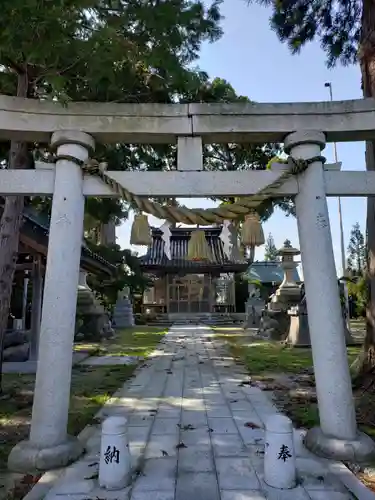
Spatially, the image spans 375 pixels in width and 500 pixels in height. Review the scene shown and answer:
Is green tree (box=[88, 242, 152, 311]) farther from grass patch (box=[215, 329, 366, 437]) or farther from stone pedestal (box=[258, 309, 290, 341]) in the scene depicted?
grass patch (box=[215, 329, 366, 437])

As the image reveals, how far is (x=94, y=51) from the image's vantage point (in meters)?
4.22

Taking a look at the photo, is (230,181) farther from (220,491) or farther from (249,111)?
(220,491)

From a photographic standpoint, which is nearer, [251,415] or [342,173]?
[342,173]

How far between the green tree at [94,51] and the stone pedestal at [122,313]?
1536cm

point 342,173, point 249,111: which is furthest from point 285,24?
point 342,173

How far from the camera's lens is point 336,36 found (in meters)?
7.06

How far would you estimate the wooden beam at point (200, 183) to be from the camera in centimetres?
395

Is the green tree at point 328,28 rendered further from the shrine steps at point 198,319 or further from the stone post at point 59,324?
the shrine steps at point 198,319

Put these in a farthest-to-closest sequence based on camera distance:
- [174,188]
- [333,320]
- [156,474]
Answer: [174,188] < [333,320] < [156,474]

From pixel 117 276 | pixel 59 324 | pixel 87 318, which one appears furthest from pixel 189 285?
pixel 59 324

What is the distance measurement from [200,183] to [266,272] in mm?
29341

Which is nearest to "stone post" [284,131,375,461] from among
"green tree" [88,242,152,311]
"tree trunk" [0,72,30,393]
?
"tree trunk" [0,72,30,393]

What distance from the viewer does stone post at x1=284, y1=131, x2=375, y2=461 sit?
3537 millimetres

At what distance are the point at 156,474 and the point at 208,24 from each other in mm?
5358
